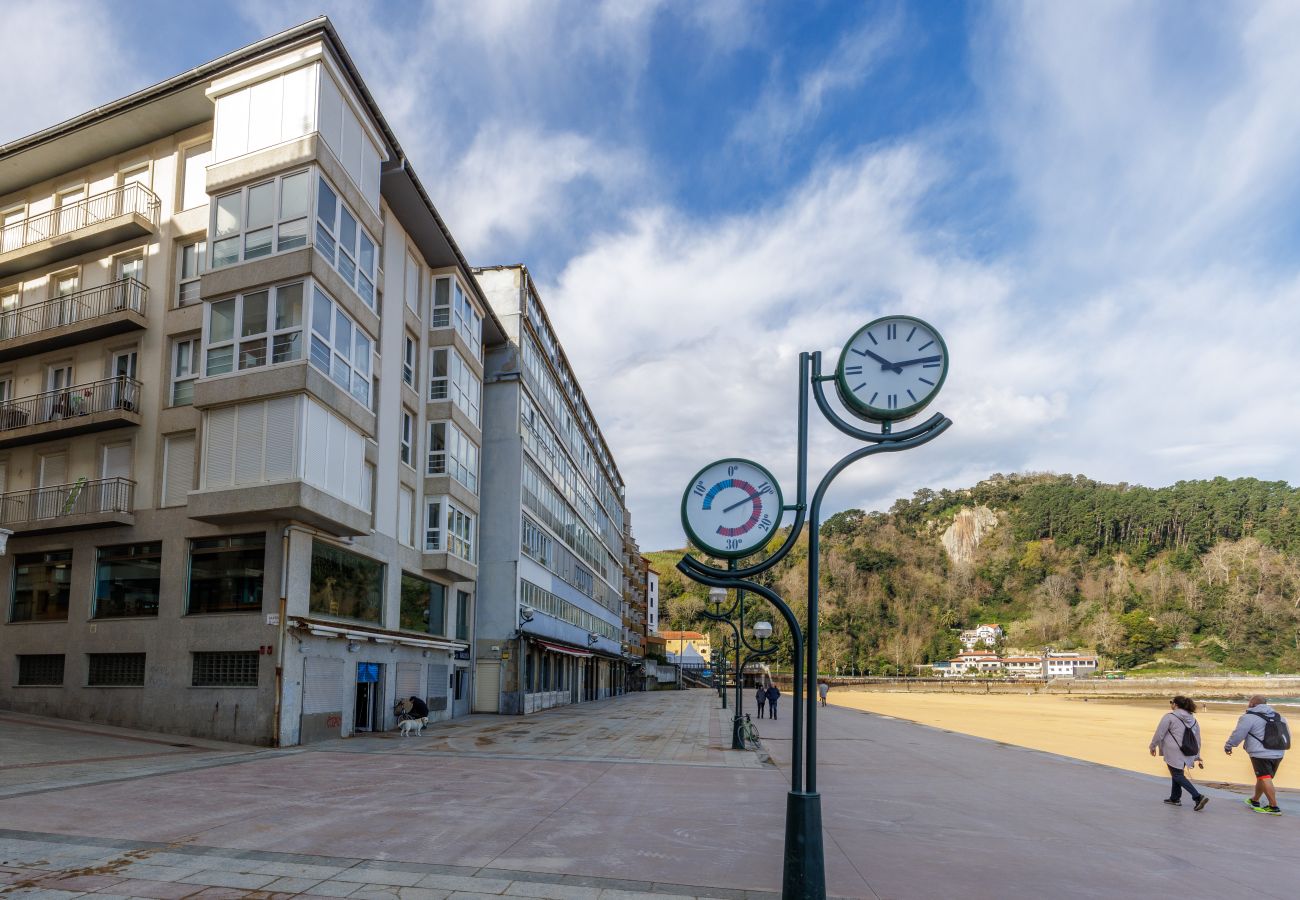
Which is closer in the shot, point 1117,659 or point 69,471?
point 69,471

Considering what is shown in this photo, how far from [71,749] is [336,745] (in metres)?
5.69

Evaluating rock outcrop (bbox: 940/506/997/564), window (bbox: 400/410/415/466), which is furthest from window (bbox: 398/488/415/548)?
rock outcrop (bbox: 940/506/997/564)

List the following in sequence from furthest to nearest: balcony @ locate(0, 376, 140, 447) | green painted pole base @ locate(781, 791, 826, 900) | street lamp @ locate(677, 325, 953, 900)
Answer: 1. balcony @ locate(0, 376, 140, 447)
2. street lamp @ locate(677, 325, 953, 900)
3. green painted pole base @ locate(781, 791, 826, 900)

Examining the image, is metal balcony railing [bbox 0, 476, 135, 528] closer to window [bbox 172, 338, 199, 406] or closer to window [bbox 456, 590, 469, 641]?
window [bbox 172, 338, 199, 406]

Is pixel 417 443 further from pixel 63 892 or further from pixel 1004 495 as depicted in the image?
pixel 1004 495

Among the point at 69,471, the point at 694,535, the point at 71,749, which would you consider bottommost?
the point at 71,749

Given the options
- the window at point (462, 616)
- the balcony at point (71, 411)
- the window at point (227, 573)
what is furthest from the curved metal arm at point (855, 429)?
the window at point (462, 616)

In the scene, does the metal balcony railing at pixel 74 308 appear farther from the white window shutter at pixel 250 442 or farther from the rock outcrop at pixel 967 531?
the rock outcrop at pixel 967 531

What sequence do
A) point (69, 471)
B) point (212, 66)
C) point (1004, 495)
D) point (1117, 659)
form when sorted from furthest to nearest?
point (1004, 495) < point (1117, 659) < point (69, 471) < point (212, 66)

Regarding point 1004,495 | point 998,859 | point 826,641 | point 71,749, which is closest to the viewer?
point 998,859

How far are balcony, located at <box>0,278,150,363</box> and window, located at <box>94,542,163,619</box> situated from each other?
19.7 feet

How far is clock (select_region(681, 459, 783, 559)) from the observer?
6.66 meters

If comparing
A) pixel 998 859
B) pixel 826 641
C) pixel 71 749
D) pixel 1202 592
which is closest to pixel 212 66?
pixel 71 749

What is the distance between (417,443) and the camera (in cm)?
3089
